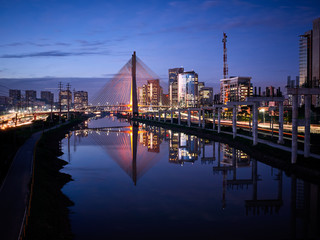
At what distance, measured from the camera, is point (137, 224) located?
13.6m

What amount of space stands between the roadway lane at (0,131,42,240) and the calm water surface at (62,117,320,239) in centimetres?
255

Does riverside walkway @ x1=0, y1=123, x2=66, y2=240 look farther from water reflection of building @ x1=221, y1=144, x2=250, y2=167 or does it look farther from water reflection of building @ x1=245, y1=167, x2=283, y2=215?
water reflection of building @ x1=221, y1=144, x2=250, y2=167

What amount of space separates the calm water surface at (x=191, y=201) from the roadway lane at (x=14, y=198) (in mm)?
2548

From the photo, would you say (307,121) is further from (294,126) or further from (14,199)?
(14,199)

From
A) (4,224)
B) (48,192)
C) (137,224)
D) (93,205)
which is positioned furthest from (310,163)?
(4,224)

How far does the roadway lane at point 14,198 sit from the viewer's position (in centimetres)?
966

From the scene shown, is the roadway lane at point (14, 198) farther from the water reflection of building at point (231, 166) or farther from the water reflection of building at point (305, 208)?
the water reflection of building at point (305, 208)

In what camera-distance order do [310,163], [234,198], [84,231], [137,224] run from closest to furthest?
[84,231] < [137,224] < [234,198] < [310,163]

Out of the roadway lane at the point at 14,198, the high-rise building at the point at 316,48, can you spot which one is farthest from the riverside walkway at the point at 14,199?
the high-rise building at the point at 316,48

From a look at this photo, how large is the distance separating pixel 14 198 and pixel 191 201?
9.13m

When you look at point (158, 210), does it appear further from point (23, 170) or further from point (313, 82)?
point (313, 82)

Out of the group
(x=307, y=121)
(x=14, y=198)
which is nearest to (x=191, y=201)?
(x=14, y=198)

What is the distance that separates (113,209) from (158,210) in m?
2.36

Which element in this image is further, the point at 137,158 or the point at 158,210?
the point at 137,158
